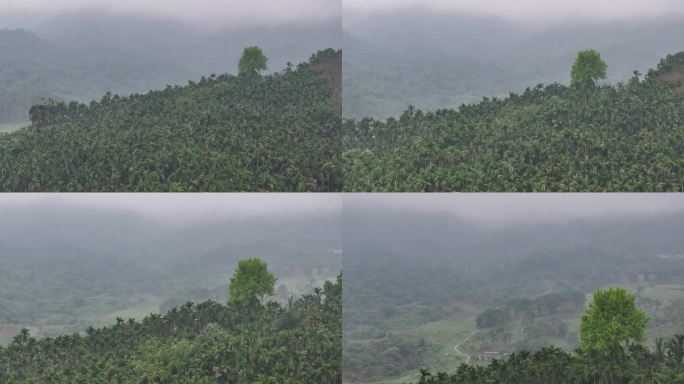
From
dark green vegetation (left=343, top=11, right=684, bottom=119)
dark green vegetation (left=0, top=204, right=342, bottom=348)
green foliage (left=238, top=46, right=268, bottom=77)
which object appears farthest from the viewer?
Answer: green foliage (left=238, top=46, right=268, bottom=77)

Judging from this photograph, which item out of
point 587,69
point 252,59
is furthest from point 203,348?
point 587,69

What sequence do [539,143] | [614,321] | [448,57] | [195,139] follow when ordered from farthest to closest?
[195,139], [448,57], [539,143], [614,321]

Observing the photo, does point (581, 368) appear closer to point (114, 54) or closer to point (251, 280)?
point (251, 280)

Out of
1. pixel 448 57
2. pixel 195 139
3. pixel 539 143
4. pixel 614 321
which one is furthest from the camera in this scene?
pixel 195 139

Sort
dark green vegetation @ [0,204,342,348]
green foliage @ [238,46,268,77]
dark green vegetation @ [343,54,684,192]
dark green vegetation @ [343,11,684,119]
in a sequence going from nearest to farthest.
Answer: dark green vegetation @ [343,54,684,192]
dark green vegetation @ [343,11,684,119]
dark green vegetation @ [0,204,342,348]
green foliage @ [238,46,268,77]

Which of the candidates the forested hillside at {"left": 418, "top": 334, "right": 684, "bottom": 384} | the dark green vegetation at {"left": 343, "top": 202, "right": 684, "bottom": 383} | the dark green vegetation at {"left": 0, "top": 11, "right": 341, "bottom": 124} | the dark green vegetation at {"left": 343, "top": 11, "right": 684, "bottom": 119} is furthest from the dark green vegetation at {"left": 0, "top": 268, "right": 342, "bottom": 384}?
the dark green vegetation at {"left": 0, "top": 11, "right": 341, "bottom": 124}

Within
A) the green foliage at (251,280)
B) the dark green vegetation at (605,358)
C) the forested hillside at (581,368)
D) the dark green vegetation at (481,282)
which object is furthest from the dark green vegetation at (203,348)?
the dark green vegetation at (605,358)

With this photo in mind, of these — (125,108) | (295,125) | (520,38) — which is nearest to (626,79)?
(520,38)

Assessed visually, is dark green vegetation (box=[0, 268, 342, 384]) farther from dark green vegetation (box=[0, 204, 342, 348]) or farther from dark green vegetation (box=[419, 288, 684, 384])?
A: dark green vegetation (box=[419, 288, 684, 384])

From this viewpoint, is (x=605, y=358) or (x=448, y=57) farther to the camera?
(x=448, y=57)
